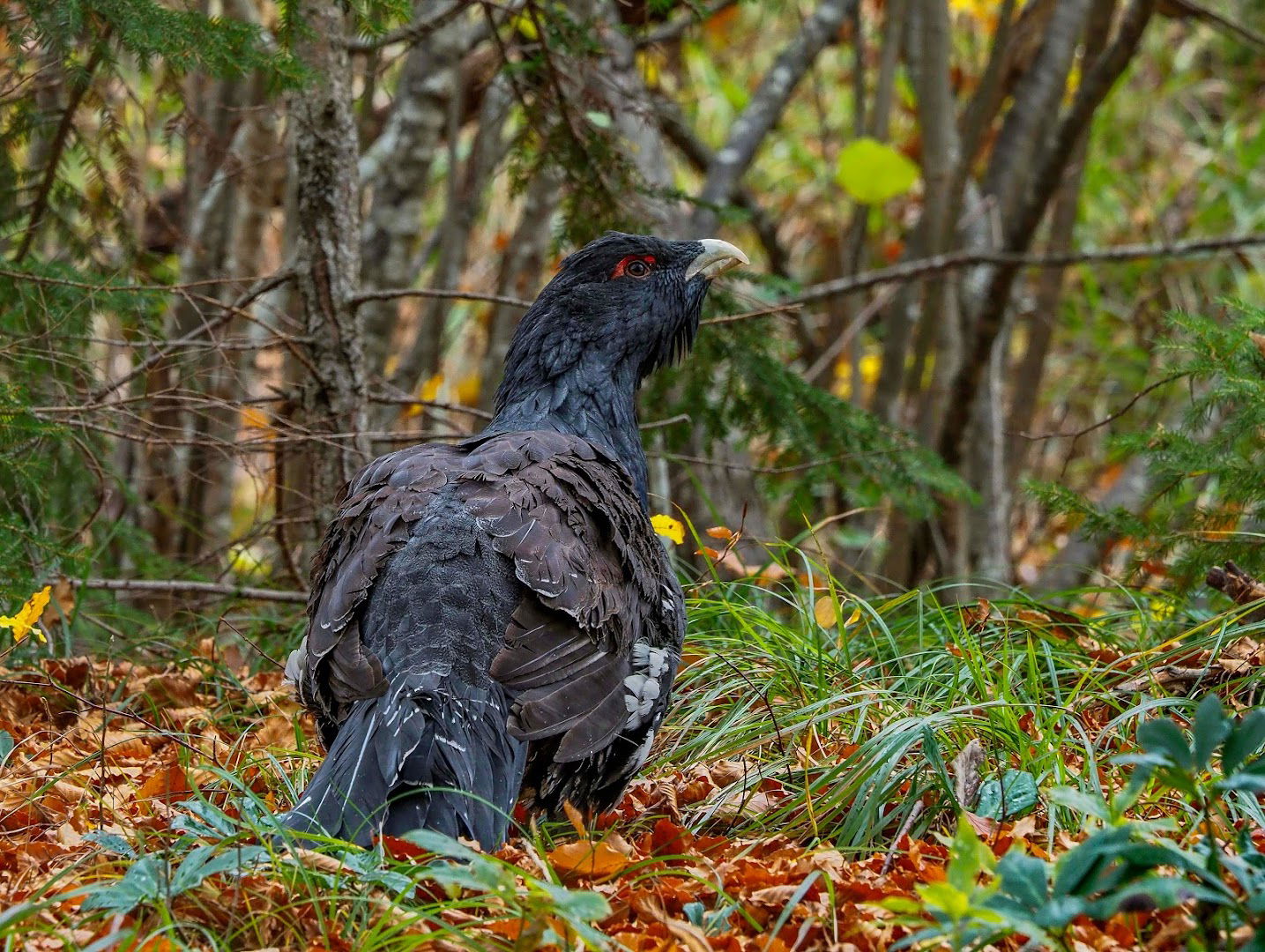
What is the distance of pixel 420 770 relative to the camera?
10.5 ft

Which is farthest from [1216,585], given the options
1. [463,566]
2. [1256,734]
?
[463,566]

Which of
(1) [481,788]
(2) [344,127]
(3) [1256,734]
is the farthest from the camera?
(2) [344,127]

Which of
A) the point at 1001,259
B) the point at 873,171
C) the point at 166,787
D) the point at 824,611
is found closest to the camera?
the point at 166,787

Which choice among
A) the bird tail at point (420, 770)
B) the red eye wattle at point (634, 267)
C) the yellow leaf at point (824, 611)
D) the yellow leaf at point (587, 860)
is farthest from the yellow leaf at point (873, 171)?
the yellow leaf at point (587, 860)

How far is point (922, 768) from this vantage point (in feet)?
12.3

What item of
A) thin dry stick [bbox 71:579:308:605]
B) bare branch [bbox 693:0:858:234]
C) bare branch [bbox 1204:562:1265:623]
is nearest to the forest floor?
bare branch [bbox 1204:562:1265:623]

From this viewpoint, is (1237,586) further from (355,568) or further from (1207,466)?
(355,568)

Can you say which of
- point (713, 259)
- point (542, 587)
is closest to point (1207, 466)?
point (713, 259)

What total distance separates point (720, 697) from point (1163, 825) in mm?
2102

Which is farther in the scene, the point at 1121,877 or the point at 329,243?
the point at 329,243

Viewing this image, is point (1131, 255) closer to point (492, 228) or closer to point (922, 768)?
point (922, 768)

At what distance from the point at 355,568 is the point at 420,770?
0.79m

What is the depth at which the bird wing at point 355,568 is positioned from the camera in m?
3.54

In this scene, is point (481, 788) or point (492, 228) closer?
point (481, 788)
